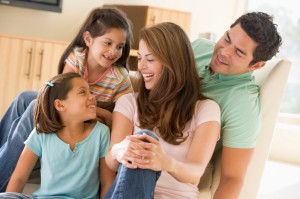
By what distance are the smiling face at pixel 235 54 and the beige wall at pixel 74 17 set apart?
280 centimetres

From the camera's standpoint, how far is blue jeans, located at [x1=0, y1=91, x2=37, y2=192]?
189 cm

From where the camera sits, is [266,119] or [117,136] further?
[266,119]

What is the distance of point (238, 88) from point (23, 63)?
3.05m

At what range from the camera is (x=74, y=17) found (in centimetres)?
509

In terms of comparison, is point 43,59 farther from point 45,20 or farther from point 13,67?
point 45,20

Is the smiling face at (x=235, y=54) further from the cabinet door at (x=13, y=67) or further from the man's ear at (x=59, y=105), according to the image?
the cabinet door at (x=13, y=67)

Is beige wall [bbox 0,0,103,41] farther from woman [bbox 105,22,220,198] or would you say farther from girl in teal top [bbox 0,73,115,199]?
woman [bbox 105,22,220,198]

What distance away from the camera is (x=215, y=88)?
1.85m

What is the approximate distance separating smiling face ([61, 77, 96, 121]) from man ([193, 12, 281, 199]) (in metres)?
0.42

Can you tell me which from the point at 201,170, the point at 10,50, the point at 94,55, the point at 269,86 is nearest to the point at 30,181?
the point at 94,55

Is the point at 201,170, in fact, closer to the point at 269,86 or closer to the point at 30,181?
the point at 269,86

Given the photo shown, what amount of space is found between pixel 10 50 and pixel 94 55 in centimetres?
245

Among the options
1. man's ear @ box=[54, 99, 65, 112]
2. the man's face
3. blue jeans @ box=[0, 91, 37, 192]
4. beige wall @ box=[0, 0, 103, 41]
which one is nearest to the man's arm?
the man's face

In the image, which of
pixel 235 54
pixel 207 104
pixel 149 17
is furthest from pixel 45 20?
pixel 207 104
